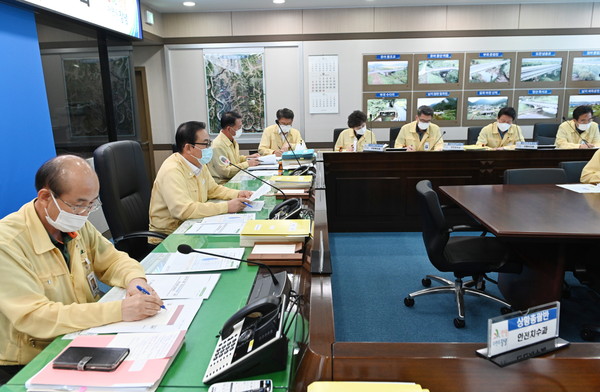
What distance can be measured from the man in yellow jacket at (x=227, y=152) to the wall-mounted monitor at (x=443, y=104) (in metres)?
2.93

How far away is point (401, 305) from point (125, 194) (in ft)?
6.12

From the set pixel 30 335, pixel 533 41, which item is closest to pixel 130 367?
pixel 30 335

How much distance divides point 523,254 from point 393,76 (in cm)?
373

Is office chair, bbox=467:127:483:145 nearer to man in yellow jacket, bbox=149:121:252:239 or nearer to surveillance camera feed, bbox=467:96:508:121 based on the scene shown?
surveillance camera feed, bbox=467:96:508:121

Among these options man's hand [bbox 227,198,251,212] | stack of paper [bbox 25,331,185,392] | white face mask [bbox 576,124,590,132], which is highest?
white face mask [bbox 576,124,590,132]

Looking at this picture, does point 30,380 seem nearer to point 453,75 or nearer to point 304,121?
point 304,121

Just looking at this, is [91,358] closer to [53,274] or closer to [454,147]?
[53,274]

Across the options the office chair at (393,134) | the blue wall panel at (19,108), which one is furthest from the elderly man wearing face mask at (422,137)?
the blue wall panel at (19,108)

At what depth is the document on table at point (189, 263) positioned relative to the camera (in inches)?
54.7

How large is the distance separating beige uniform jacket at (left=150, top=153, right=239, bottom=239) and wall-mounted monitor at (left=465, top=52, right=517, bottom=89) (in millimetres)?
4491

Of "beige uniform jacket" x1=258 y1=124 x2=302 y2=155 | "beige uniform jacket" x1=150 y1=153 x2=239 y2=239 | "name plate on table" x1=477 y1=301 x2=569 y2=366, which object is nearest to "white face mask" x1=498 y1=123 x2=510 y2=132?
"beige uniform jacket" x1=258 y1=124 x2=302 y2=155

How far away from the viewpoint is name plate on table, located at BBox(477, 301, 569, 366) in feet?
2.49

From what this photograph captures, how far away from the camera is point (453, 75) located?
214 inches

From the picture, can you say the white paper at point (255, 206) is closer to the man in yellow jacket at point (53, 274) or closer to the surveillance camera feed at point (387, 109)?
the man in yellow jacket at point (53, 274)
